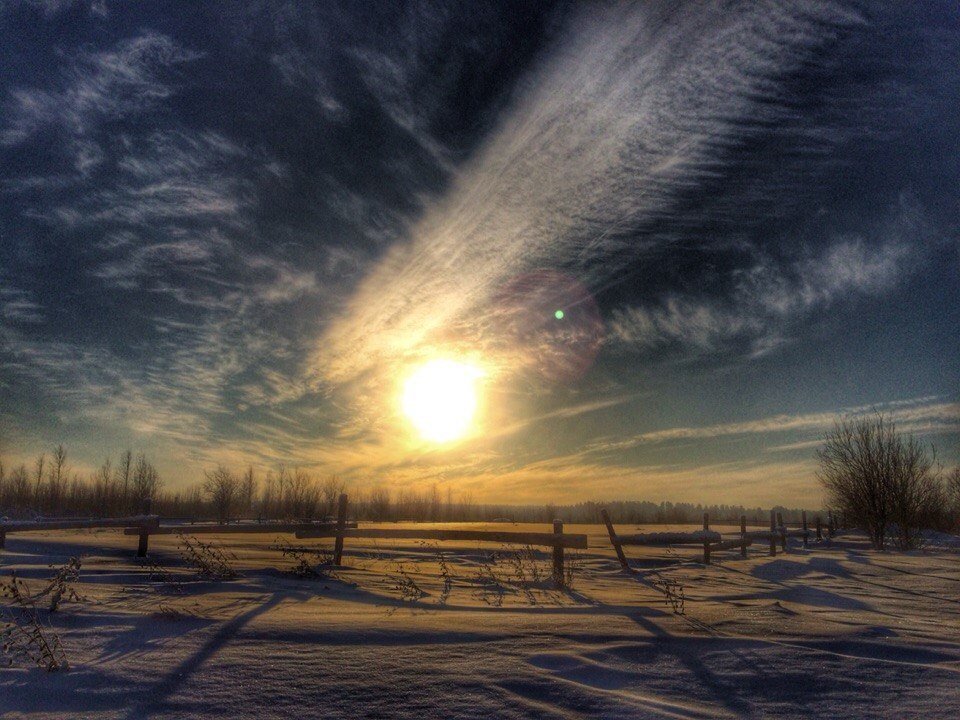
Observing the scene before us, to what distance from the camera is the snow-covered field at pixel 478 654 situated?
4.08 metres

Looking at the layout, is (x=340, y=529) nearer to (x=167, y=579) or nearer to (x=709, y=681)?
(x=167, y=579)

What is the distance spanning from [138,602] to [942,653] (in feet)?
30.4

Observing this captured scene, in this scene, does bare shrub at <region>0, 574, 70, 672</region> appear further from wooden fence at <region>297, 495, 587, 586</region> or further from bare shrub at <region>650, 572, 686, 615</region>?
bare shrub at <region>650, 572, 686, 615</region>

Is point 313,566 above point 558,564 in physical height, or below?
below

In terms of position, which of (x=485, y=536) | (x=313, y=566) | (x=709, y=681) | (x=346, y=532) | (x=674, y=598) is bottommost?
(x=313, y=566)

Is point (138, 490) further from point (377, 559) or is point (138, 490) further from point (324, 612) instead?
point (324, 612)

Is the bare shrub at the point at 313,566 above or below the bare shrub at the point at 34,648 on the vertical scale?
below

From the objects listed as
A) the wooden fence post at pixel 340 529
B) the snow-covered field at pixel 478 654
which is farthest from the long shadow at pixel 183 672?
the wooden fence post at pixel 340 529

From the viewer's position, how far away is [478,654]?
17.2 feet

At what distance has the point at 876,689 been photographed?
4.48 metres

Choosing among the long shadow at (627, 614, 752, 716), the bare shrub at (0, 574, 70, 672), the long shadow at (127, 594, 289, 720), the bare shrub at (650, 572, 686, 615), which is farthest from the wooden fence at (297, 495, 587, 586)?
the bare shrub at (0, 574, 70, 672)

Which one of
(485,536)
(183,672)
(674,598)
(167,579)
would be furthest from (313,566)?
(183,672)

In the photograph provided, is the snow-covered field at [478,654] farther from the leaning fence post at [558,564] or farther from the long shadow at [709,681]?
the leaning fence post at [558,564]

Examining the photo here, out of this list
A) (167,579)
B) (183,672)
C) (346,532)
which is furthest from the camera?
(346,532)
